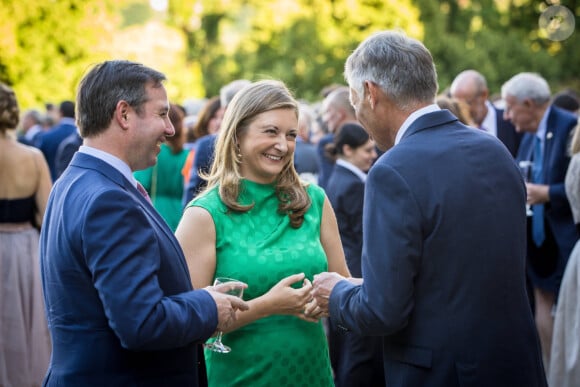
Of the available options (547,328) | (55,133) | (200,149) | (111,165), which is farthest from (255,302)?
(55,133)

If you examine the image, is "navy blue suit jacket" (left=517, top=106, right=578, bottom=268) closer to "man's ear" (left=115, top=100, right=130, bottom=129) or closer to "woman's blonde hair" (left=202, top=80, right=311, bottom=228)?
"woman's blonde hair" (left=202, top=80, right=311, bottom=228)

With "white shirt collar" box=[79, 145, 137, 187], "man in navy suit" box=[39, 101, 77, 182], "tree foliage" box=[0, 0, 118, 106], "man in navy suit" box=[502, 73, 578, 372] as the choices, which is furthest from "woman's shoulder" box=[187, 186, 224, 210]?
Answer: "tree foliage" box=[0, 0, 118, 106]

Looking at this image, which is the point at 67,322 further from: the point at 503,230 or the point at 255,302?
the point at 503,230

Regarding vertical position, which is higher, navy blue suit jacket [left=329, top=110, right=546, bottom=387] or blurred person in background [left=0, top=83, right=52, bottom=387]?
navy blue suit jacket [left=329, top=110, right=546, bottom=387]

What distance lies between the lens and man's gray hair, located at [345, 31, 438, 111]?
3.09 meters

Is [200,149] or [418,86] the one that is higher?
[418,86]

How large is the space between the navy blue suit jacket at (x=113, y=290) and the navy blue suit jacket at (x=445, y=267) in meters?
0.67

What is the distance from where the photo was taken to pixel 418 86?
3115 mm

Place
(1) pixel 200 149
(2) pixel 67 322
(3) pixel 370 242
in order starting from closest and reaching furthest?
1. (2) pixel 67 322
2. (3) pixel 370 242
3. (1) pixel 200 149

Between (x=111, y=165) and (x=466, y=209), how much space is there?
1.32 meters

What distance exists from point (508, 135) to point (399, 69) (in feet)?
19.3

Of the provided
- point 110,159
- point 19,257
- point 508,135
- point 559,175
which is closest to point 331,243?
point 110,159

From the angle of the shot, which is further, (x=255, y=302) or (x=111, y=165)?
(x=255, y=302)

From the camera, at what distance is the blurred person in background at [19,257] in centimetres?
650
